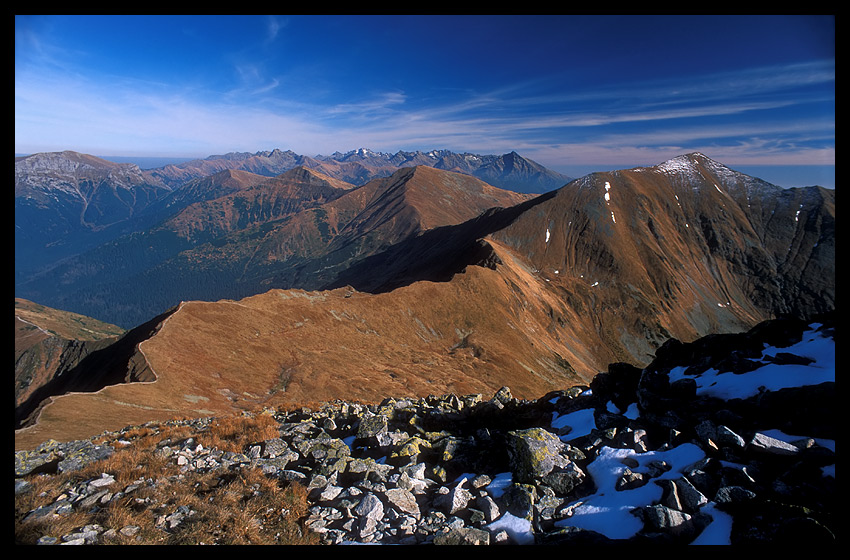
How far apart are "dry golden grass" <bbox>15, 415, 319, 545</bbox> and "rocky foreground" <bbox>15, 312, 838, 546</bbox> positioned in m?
0.07

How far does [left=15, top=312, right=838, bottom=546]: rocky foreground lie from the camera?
6910mm

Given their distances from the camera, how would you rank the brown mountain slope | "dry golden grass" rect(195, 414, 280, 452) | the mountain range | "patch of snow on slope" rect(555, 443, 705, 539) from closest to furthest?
"patch of snow on slope" rect(555, 443, 705, 539)
"dry golden grass" rect(195, 414, 280, 452)
the brown mountain slope
the mountain range

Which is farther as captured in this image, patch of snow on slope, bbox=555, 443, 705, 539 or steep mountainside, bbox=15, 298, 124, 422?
steep mountainside, bbox=15, 298, 124, 422

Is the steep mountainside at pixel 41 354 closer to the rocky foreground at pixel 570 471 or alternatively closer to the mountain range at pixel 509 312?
the mountain range at pixel 509 312

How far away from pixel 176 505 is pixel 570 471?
9.00m

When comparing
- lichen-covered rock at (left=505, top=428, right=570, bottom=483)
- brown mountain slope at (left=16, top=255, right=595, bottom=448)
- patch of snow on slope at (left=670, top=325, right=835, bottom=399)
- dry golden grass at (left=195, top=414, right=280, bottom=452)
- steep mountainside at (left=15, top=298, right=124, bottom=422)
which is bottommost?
steep mountainside at (left=15, top=298, right=124, bottom=422)

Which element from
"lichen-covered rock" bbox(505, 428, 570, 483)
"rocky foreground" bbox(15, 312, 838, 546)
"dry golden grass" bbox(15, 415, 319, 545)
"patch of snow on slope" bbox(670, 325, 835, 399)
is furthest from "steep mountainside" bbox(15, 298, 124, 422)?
"patch of snow on slope" bbox(670, 325, 835, 399)

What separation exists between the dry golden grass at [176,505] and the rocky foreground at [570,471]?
0.07 meters

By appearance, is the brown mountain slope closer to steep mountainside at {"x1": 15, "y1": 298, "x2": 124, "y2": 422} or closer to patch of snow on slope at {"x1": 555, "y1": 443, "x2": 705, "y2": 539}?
patch of snow on slope at {"x1": 555, "y1": 443, "x2": 705, "y2": 539}

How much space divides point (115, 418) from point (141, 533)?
1969cm

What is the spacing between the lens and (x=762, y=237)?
614 ft

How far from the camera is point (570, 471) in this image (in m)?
9.07
